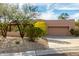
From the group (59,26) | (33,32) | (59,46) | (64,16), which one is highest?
(64,16)

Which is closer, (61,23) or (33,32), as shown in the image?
(61,23)

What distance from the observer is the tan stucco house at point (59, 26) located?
4.41 m

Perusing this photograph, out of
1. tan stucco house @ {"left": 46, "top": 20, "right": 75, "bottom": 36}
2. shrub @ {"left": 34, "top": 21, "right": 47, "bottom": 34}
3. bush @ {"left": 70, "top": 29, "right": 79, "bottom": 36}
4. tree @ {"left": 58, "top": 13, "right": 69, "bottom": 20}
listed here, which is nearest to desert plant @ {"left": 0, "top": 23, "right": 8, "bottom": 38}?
shrub @ {"left": 34, "top": 21, "right": 47, "bottom": 34}

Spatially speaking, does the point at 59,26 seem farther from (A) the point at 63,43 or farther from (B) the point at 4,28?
(B) the point at 4,28

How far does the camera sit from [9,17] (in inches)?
175

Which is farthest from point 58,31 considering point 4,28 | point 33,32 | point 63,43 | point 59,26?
point 4,28

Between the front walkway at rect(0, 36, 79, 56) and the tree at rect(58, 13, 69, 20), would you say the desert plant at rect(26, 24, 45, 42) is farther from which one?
the tree at rect(58, 13, 69, 20)

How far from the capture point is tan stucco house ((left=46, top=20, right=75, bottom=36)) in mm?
4410

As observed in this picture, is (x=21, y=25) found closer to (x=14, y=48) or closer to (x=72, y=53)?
(x=14, y=48)

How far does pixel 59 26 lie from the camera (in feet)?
14.6

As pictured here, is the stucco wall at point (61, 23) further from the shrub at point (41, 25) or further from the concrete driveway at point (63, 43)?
the concrete driveway at point (63, 43)

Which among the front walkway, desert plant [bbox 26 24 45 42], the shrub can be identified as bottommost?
the front walkway

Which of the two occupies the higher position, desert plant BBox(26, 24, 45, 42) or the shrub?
the shrub

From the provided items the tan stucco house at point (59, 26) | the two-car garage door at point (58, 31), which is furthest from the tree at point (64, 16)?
the two-car garage door at point (58, 31)
